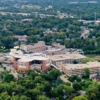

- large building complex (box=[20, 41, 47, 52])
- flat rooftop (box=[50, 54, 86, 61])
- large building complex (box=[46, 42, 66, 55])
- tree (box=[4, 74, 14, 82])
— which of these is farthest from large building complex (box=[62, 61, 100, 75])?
large building complex (box=[20, 41, 47, 52])

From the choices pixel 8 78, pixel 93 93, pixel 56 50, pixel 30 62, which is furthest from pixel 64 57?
pixel 93 93

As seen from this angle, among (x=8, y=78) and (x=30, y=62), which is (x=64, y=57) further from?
(x=8, y=78)

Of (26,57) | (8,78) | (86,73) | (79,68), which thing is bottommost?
(86,73)

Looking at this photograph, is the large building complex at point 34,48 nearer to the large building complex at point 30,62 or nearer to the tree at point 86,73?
the large building complex at point 30,62

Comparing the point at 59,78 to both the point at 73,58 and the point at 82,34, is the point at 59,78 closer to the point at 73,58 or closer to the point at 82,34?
the point at 73,58

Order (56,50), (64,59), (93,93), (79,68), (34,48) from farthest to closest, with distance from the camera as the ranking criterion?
(34,48) → (56,50) → (64,59) → (79,68) → (93,93)

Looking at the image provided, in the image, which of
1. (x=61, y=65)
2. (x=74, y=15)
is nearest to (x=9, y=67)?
(x=61, y=65)

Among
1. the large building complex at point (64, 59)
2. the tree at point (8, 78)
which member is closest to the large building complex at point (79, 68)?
the large building complex at point (64, 59)

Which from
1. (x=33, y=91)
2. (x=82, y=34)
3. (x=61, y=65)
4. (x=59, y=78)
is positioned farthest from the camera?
(x=82, y=34)

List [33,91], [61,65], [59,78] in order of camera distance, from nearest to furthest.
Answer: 1. [33,91]
2. [59,78]
3. [61,65]

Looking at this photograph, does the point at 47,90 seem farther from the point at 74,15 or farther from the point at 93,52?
the point at 74,15

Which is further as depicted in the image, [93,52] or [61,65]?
[93,52]
